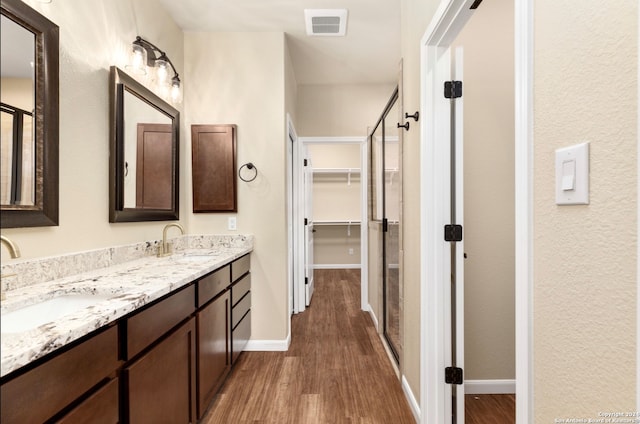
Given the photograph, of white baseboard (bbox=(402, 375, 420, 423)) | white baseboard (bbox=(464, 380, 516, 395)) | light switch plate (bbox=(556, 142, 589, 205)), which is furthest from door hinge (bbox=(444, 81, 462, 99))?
white baseboard (bbox=(464, 380, 516, 395))

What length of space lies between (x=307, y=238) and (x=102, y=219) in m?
2.42

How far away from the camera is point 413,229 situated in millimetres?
1829

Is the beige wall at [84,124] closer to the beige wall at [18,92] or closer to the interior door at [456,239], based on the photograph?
the beige wall at [18,92]

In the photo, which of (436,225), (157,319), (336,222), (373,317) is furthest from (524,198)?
(336,222)

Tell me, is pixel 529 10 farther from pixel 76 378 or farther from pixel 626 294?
pixel 76 378

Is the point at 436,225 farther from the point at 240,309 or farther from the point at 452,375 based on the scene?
the point at 240,309

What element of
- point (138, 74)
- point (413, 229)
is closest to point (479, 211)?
point (413, 229)

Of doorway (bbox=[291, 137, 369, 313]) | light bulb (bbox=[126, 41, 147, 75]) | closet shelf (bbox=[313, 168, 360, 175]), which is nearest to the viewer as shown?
light bulb (bbox=[126, 41, 147, 75])

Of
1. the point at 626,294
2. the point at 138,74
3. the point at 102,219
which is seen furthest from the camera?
the point at 138,74

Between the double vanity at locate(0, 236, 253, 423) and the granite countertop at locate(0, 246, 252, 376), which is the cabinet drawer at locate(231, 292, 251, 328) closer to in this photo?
the double vanity at locate(0, 236, 253, 423)

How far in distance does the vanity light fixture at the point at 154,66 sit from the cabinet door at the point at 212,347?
4.97ft

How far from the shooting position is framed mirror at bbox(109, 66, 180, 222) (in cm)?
178

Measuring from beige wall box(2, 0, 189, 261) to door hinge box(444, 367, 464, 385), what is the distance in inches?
75.0

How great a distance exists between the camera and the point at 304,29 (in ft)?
8.86
